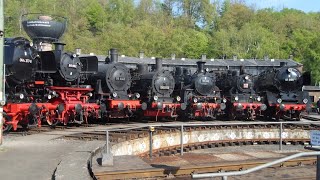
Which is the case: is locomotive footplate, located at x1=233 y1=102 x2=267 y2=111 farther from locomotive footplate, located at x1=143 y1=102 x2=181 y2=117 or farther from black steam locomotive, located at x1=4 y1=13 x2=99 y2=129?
black steam locomotive, located at x1=4 y1=13 x2=99 y2=129

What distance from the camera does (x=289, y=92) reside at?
23.7 meters

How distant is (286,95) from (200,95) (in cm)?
510

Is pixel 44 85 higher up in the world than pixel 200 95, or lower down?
higher up

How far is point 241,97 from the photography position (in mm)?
23906

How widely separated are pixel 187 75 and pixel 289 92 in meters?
6.20

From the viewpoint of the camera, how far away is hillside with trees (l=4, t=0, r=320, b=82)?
68.2 metres

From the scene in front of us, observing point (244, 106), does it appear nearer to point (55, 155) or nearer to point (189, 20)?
point (55, 155)

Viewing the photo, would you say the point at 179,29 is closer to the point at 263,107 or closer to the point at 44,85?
the point at 263,107

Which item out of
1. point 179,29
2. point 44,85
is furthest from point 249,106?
point 179,29

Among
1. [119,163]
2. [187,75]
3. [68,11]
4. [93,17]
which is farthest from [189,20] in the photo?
[119,163]

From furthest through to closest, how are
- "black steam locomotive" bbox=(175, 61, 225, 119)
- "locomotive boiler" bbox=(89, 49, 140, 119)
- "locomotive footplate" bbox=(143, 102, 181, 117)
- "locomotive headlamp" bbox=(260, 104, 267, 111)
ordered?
"locomotive headlamp" bbox=(260, 104, 267, 111), "black steam locomotive" bbox=(175, 61, 225, 119), "locomotive footplate" bbox=(143, 102, 181, 117), "locomotive boiler" bbox=(89, 49, 140, 119)

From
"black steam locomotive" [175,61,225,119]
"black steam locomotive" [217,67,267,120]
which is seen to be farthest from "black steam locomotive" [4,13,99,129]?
"black steam locomotive" [217,67,267,120]

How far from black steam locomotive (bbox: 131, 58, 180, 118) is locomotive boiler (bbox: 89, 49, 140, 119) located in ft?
Result: 2.72

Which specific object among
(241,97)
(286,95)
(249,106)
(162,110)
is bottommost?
(162,110)
